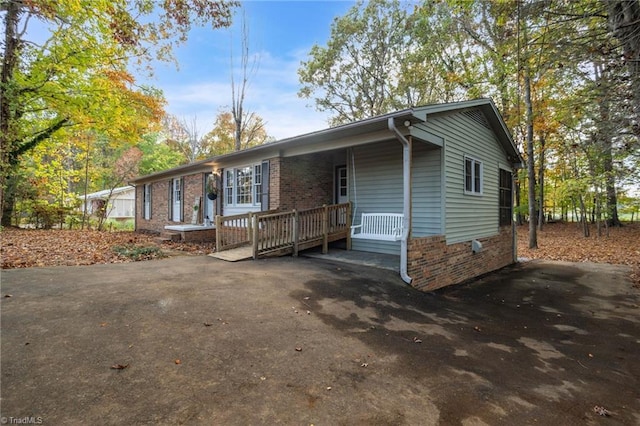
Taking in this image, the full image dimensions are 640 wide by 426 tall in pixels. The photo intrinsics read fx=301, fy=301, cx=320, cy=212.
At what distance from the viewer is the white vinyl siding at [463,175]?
7.43 metres

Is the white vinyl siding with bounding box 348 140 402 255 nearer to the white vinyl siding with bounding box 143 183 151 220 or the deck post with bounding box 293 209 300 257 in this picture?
the deck post with bounding box 293 209 300 257

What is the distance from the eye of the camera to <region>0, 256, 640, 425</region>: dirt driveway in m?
2.23

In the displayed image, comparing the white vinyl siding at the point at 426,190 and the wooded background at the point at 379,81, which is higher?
the wooded background at the point at 379,81

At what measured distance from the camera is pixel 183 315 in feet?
12.3

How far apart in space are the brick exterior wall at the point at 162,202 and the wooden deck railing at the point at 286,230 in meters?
4.91

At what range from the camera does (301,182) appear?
9.49 metres

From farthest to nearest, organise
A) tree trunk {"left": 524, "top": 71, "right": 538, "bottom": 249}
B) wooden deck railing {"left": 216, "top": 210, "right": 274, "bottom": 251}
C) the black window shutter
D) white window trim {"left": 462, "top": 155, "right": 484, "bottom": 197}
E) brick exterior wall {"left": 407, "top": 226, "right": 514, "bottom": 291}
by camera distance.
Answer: tree trunk {"left": 524, "top": 71, "right": 538, "bottom": 249}, the black window shutter, white window trim {"left": 462, "top": 155, "right": 484, "bottom": 197}, wooden deck railing {"left": 216, "top": 210, "right": 274, "bottom": 251}, brick exterior wall {"left": 407, "top": 226, "right": 514, "bottom": 291}

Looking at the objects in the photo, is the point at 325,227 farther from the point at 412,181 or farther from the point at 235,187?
the point at 235,187

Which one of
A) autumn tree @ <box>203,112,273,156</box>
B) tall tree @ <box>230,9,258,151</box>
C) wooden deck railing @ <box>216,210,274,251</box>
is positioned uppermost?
tall tree @ <box>230,9,258,151</box>

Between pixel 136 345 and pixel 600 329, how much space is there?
6555 mm

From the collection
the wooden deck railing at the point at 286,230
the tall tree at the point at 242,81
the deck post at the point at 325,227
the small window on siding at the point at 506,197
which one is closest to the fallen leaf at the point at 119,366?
the wooden deck railing at the point at 286,230

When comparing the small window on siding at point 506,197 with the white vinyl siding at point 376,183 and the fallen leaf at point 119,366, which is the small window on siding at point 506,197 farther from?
the fallen leaf at point 119,366

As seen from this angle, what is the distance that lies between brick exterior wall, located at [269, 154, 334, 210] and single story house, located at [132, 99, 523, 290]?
3 cm

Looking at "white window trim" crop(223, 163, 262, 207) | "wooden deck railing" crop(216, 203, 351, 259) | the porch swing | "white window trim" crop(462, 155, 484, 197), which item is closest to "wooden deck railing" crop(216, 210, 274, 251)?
"wooden deck railing" crop(216, 203, 351, 259)
